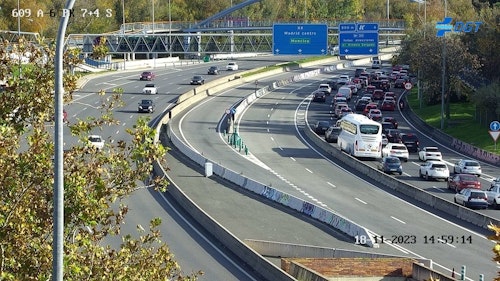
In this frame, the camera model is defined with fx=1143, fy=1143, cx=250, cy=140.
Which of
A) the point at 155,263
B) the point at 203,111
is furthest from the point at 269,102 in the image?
the point at 155,263

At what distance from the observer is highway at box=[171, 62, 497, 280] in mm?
46562

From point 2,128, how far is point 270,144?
64.4 m

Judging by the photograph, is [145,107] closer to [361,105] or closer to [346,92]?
[361,105]

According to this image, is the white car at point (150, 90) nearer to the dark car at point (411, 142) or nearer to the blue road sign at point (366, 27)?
the blue road sign at point (366, 27)

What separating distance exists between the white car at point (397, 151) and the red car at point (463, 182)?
11.3 metres

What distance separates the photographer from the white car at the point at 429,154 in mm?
70688

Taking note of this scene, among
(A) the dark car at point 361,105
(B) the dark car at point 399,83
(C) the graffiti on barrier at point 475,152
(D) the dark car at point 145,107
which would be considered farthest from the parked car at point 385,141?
(B) the dark car at point 399,83

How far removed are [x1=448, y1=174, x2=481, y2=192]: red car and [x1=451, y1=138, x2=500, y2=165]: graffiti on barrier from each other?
38.1 feet

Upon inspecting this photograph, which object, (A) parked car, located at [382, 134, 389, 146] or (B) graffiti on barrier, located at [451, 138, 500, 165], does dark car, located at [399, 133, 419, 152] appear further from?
(B) graffiti on barrier, located at [451, 138, 500, 165]

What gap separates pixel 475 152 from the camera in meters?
75.8

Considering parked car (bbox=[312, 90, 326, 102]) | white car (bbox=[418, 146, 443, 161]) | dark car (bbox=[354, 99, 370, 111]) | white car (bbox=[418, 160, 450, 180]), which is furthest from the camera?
parked car (bbox=[312, 90, 326, 102])

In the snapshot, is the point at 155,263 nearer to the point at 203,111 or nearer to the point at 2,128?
the point at 2,128

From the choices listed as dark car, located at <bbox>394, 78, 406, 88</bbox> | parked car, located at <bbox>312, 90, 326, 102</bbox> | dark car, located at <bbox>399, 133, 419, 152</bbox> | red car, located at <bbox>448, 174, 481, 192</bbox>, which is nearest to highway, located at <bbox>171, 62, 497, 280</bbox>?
parked car, located at <bbox>312, 90, 326, 102</bbox>

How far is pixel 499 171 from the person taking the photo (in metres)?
68.9
